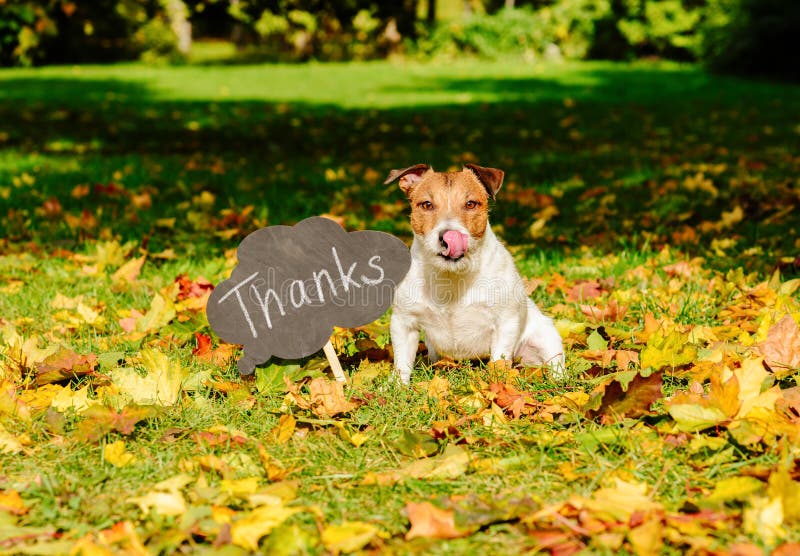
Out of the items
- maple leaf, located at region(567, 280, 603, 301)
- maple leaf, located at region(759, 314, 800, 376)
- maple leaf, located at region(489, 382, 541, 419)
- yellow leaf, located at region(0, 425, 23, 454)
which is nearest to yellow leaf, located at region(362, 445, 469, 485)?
maple leaf, located at region(489, 382, 541, 419)

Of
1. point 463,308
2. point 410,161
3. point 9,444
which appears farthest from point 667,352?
point 410,161

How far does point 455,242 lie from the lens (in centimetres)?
262

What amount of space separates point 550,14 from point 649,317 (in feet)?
91.0

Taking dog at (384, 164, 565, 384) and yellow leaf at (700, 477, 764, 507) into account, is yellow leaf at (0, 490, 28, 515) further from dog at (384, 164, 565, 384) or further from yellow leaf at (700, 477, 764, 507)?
yellow leaf at (700, 477, 764, 507)

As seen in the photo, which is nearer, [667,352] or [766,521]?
[766,521]

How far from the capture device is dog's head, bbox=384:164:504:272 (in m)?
2.65

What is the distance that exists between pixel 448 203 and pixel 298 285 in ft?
2.10

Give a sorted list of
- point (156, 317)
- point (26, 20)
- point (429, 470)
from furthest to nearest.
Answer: point (26, 20) → point (156, 317) → point (429, 470)

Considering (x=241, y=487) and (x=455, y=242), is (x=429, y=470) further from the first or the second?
(x=455, y=242)

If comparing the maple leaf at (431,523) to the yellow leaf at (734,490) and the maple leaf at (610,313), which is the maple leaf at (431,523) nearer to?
the yellow leaf at (734,490)

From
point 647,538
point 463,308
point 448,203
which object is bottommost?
point 647,538

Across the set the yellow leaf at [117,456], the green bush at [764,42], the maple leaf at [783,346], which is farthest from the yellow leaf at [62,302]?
the green bush at [764,42]

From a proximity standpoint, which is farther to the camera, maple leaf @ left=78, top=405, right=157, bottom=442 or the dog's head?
the dog's head

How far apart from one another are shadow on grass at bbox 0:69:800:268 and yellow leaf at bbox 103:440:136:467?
294 centimetres
